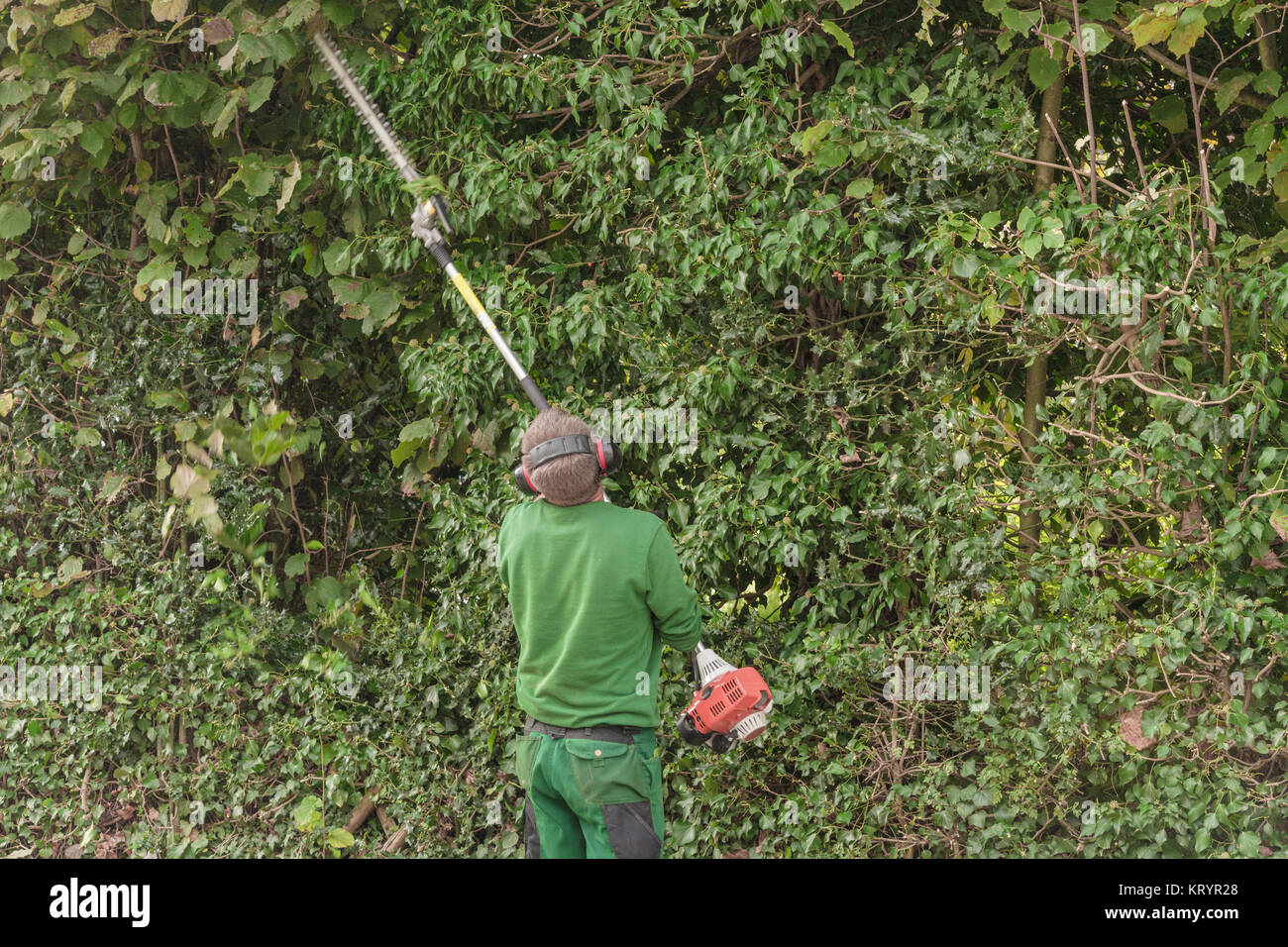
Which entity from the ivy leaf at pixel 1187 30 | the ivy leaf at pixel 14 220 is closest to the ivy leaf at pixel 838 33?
the ivy leaf at pixel 1187 30

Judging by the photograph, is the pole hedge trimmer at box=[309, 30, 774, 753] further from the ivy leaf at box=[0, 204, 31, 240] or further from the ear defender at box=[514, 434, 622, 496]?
the ivy leaf at box=[0, 204, 31, 240]

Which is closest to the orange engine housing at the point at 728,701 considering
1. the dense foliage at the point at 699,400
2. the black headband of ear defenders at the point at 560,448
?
the dense foliage at the point at 699,400

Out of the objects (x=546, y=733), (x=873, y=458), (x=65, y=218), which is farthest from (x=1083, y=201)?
(x=65, y=218)

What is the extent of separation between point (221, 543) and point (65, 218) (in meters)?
1.84

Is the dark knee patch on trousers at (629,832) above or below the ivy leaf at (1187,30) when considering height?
below

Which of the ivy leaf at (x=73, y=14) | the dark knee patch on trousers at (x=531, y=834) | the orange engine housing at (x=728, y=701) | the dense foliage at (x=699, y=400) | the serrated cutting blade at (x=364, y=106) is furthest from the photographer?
the ivy leaf at (x=73, y=14)

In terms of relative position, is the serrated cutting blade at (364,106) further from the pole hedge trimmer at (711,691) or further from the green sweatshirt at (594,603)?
the green sweatshirt at (594,603)

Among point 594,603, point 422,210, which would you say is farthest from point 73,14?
point 594,603

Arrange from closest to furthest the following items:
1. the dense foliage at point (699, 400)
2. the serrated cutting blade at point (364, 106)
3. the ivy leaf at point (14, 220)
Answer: the dense foliage at point (699, 400) < the serrated cutting blade at point (364, 106) < the ivy leaf at point (14, 220)

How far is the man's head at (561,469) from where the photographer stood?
302 cm

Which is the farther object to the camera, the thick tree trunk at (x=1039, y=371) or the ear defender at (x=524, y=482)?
the thick tree trunk at (x=1039, y=371)

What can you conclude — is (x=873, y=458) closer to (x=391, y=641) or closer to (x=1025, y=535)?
(x=1025, y=535)

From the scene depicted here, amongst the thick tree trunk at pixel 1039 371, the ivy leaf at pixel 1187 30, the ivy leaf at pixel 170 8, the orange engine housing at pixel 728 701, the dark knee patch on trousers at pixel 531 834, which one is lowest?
the dark knee patch on trousers at pixel 531 834

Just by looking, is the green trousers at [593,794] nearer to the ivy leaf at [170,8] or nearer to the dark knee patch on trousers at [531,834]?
the dark knee patch on trousers at [531,834]
